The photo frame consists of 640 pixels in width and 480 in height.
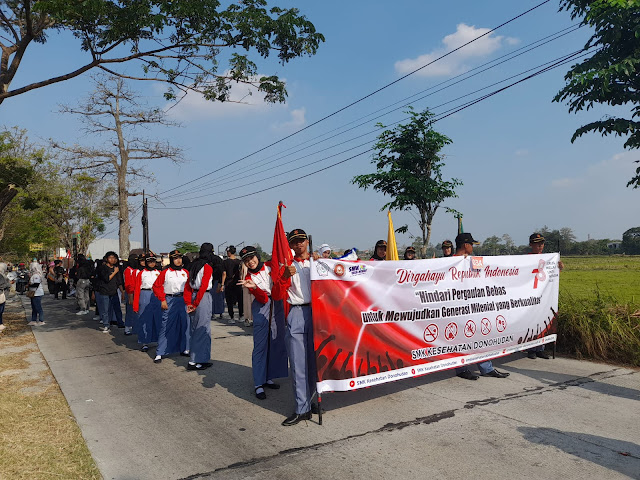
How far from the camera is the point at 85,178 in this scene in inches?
1189

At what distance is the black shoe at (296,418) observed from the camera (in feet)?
15.3

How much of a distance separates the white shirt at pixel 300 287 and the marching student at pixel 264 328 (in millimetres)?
920

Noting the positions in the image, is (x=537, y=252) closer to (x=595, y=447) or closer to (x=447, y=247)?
(x=447, y=247)

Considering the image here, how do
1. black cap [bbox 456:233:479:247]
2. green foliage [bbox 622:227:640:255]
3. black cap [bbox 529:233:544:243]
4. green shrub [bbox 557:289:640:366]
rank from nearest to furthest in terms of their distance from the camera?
black cap [bbox 456:233:479:247] → green shrub [bbox 557:289:640:366] → black cap [bbox 529:233:544:243] → green foliage [bbox 622:227:640:255]

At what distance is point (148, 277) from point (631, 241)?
284ft

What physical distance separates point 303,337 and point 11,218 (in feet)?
105

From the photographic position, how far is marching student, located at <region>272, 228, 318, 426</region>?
187 inches

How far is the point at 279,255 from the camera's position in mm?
5055

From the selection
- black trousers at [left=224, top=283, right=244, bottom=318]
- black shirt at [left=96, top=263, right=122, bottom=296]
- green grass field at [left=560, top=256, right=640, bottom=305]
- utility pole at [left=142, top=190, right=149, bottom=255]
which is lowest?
green grass field at [left=560, top=256, right=640, bottom=305]

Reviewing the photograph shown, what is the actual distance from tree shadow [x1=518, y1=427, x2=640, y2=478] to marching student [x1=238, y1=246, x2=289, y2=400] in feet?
9.42

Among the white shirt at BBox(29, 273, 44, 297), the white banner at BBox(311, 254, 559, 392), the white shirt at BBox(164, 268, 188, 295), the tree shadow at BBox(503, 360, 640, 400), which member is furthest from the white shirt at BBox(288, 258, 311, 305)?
the white shirt at BBox(29, 273, 44, 297)

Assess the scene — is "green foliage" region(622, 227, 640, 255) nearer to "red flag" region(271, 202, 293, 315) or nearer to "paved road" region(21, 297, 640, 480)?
"paved road" region(21, 297, 640, 480)

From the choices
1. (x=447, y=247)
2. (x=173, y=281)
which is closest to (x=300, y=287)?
(x=173, y=281)

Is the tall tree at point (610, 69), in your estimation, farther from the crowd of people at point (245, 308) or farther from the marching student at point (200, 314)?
the marching student at point (200, 314)
